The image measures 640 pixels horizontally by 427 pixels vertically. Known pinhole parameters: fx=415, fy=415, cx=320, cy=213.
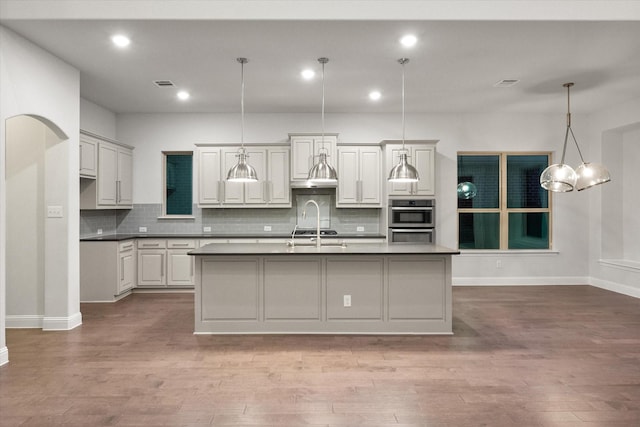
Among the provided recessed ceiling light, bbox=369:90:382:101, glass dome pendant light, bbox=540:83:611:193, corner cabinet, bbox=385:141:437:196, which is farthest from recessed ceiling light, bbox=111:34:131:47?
glass dome pendant light, bbox=540:83:611:193

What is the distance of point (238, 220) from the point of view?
732 centimetres

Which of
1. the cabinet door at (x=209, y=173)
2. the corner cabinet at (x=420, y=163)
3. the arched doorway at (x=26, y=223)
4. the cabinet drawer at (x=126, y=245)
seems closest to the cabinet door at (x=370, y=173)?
the corner cabinet at (x=420, y=163)

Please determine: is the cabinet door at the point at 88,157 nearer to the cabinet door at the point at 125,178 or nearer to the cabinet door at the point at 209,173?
the cabinet door at the point at 125,178

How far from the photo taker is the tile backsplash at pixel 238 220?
728 centimetres

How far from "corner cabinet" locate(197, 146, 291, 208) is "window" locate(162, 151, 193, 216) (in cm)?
59

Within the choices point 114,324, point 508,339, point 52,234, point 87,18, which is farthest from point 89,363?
point 508,339

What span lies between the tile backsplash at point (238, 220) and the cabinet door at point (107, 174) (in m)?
0.71

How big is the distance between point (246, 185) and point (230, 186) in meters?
0.27

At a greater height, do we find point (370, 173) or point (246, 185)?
point (370, 173)

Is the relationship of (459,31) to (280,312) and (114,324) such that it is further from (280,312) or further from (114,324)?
(114,324)

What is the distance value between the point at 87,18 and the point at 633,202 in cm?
819

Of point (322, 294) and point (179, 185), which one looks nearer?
point (322, 294)

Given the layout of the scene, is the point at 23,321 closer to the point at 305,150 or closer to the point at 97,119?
the point at 97,119

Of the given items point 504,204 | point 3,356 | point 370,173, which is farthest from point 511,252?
point 3,356
